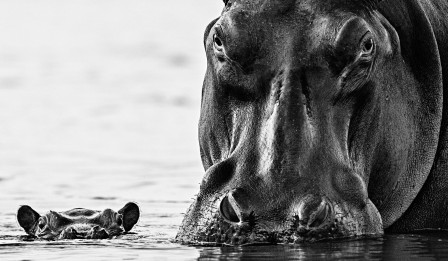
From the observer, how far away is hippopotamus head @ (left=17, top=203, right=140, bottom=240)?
24.9 ft

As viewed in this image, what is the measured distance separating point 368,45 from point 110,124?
9.32 meters

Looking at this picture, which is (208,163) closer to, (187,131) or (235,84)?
(235,84)

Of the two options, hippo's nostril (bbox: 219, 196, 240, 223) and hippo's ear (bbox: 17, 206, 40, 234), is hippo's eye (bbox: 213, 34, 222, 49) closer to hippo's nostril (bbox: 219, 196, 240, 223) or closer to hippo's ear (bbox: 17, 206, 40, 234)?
hippo's nostril (bbox: 219, 196, 240, 223)

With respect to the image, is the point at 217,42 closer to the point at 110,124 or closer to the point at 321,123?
the point at 321,123

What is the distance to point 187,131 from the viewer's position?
50.9 ft

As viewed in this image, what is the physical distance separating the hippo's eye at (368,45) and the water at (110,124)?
3.02 ft

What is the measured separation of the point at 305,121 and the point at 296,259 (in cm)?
75

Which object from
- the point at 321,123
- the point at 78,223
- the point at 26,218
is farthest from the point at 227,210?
the point at 26,218

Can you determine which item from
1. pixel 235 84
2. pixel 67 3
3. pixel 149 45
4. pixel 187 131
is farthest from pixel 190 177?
pixel 67 3

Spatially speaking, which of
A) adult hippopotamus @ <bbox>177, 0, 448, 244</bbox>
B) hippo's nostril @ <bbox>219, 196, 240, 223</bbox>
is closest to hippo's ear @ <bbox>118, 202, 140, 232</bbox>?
adult hippopotamus @ <bbox>177, 0, 448, 244</bbox>

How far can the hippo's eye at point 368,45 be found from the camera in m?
6.67

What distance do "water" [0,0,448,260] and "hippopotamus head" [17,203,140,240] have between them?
13 centimetres

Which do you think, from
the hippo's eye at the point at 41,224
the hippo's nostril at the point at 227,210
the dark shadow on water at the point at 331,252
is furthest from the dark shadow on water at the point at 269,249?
the hippo's eye at the point at 41,224

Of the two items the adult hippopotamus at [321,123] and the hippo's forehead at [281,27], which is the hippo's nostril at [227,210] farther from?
A: the hippo's forehead at [281,27]
